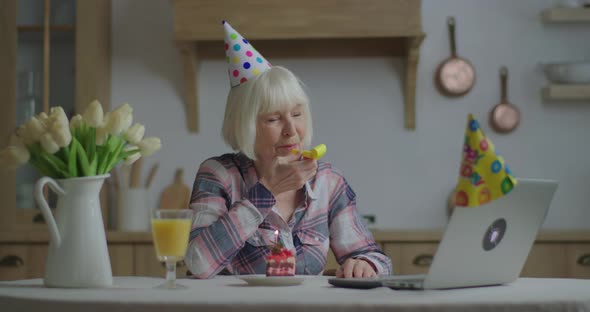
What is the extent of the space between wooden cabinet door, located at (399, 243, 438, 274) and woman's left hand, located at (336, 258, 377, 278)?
1.31m

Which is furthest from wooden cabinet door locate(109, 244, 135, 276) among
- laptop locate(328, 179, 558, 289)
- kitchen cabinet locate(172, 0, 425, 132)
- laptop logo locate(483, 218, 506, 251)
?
laptop logo locate(483, 218, 506, 251)

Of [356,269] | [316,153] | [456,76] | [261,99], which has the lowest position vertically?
[356,269]

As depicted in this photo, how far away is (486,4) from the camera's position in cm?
342

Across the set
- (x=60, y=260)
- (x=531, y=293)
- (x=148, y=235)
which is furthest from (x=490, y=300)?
(x=148, y=235)

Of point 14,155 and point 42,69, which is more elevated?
point 42,69

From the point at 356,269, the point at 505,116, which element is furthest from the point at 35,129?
the point at 505,116

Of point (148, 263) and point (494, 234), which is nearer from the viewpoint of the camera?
point (494, 234)

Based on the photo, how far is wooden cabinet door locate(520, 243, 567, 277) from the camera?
9.71ft

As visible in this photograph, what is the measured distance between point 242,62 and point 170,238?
0.69 meters

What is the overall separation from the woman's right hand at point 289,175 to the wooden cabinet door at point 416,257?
4.29ft

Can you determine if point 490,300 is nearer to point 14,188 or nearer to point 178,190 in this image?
point 178,190

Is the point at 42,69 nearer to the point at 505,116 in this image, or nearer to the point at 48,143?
the point at 505,116

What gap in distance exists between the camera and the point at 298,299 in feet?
3.40

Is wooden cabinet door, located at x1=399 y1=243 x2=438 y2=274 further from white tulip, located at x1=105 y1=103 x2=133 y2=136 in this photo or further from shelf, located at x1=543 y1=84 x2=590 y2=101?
white tulip, located at x1=105 y1=103 x2=133 y2=136
